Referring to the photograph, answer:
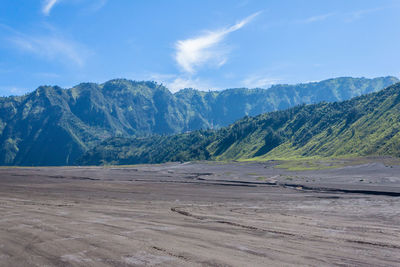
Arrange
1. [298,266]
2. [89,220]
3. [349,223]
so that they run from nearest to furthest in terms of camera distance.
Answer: [298,266], [89,220], [349,223]

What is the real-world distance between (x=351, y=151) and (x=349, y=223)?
121826 millimetres

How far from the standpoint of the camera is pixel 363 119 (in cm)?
16025

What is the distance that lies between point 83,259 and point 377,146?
130m

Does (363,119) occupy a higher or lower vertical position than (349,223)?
higher

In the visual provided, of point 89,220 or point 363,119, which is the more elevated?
point 363,119

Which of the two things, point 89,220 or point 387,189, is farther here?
point 387,189

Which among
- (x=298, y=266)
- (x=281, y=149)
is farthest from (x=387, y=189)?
(x=281, y=149)

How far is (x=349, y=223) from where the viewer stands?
2084cm

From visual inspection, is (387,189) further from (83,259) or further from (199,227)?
(83,259)

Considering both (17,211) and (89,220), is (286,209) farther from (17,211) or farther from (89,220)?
(17,211)

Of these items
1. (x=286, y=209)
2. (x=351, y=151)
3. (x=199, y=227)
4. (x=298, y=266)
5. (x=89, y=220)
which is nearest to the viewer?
(x=298, y=266)

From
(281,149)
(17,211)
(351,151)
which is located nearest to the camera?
(17,211)

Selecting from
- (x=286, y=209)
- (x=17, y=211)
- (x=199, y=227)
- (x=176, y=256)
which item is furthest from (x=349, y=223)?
(x=17, y=211)

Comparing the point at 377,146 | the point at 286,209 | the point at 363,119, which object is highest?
the point at 363,119
